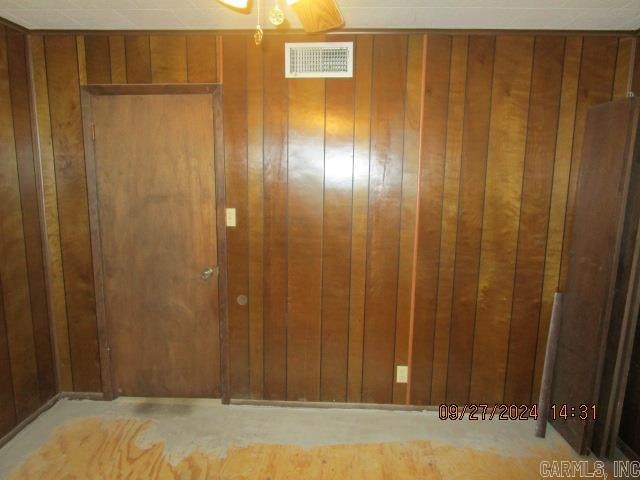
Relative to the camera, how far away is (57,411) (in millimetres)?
2410

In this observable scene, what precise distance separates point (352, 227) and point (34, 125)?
2024 millimetres

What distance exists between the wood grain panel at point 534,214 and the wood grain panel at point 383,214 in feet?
2.41

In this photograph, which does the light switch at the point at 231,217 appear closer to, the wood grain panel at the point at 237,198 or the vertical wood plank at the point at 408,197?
the wood grain panel at the point at 237,198

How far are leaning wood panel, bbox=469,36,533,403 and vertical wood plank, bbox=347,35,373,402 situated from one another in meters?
0.71

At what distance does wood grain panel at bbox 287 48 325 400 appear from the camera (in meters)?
2.24

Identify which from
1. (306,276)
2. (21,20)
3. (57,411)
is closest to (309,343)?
(306,276)

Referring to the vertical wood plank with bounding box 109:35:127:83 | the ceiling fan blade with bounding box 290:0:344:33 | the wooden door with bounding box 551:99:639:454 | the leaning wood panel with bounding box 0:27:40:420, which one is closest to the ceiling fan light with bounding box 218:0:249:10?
the ceiling fan blade with bounding box 290:0:344:33

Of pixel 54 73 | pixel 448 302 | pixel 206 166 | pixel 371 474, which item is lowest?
pixel 371 474

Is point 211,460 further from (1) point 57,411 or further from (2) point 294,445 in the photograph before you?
(1) point 57,411

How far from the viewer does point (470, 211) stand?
7.43ft

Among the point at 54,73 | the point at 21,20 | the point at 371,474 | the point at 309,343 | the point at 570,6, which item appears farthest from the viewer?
the point at 309,343

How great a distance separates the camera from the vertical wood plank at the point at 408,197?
2.18 metres

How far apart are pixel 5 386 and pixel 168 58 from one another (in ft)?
6.83

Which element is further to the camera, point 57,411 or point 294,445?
point 57,411
